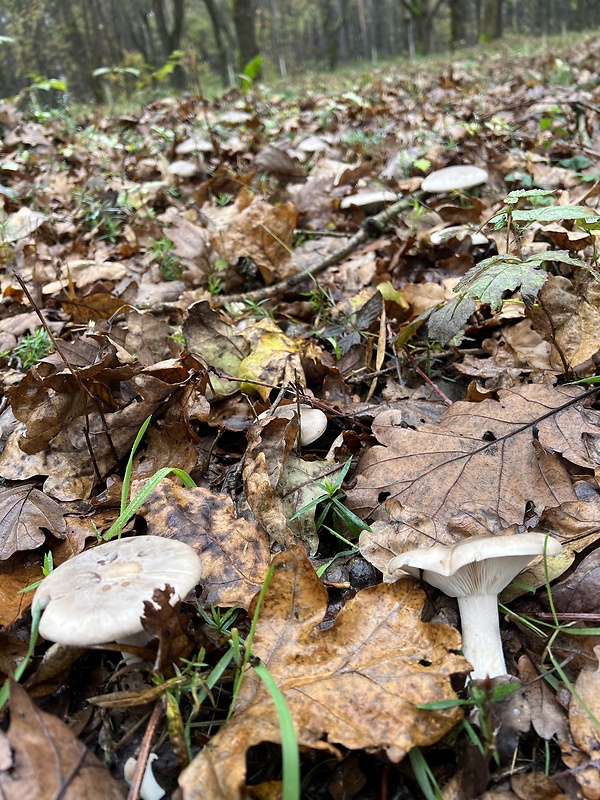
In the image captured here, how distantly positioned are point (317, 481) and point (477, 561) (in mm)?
718

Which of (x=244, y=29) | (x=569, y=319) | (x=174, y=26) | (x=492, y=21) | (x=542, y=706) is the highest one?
(x=174, y=26)

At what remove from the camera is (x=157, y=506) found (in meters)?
1.82

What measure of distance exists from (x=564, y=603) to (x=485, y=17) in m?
25.6

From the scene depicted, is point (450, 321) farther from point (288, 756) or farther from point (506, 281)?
point (288, 756)

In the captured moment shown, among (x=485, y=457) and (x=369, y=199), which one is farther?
(x=369, y=199)

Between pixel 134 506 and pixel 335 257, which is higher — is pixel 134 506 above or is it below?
below

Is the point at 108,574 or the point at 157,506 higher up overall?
the point at 108,574

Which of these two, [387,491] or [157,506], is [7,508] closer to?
[157,506]

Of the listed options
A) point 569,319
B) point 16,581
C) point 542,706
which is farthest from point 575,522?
point 16,581

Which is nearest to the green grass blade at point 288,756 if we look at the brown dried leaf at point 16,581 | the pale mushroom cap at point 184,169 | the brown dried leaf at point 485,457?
the brown dried leaf at point 485,457

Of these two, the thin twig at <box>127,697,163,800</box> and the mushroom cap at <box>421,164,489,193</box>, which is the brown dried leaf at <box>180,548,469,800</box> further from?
the mushroom cap at <box>421,164,489,193</box>

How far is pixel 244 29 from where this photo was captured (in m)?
14.6

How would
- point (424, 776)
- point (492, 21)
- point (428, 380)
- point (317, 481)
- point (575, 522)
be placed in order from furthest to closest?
1. point (492, 21)
2. point (428, 380)
3. point (317, 481)
4. point (575, 522)
5. point (424, 776)

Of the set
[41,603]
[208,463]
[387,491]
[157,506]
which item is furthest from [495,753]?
[208,463]
